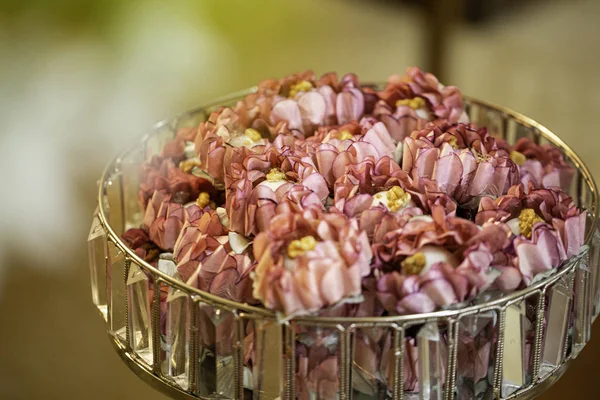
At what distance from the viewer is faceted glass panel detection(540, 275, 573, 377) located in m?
0.53

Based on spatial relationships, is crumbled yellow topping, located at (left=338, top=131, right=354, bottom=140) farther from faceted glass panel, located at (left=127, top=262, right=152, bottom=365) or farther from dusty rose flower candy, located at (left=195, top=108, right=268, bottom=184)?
faceted glass panel, located at (left=127, top=262, right=152, bottom=365)

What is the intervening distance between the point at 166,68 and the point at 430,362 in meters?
1.10

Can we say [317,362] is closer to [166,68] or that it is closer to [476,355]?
[476,355]

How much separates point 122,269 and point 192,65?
3.25ft

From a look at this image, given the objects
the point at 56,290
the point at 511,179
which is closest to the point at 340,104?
the point at 511,179

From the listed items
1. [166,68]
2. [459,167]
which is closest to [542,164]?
[459,167]

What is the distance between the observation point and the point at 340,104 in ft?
2.20

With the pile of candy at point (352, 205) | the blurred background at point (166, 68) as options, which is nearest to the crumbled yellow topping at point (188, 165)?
the pile of candy at point (352, 205)

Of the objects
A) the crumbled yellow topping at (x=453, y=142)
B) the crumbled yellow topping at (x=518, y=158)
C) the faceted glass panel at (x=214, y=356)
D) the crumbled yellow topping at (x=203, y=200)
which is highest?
the crumbled yellow topping at (x=453, y=142)

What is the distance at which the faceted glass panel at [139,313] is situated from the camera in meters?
0.55

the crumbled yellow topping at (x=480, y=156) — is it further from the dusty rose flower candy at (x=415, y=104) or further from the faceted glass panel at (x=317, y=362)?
the faceted glass panel at (x=317, y=362)

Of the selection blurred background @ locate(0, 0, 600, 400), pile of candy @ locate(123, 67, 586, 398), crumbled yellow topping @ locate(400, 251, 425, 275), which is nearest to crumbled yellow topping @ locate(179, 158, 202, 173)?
pile of candy @ locate(123, 67, 586, 398)

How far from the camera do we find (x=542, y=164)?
2.18 feet

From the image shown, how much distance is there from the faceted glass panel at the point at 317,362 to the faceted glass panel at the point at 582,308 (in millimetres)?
163
